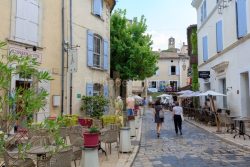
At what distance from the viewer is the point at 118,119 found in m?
14.7

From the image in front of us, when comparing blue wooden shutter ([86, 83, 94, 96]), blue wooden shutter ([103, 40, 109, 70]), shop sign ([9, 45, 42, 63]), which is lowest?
blue wooden shutter ([86, 83, 94, 96])

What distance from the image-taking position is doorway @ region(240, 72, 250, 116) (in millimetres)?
17750

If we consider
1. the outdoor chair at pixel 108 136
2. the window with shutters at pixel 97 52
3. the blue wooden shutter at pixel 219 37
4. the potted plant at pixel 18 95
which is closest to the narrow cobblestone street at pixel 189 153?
the outdoor chair at pixel 108 136

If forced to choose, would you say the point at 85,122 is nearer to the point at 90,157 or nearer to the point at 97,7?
the point at 90,157

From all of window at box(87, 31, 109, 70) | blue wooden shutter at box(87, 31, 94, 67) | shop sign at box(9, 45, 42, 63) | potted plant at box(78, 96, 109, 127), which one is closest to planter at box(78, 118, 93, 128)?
shop sign at box(9, 45, 42, 63)

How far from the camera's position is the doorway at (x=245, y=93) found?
17.8 m

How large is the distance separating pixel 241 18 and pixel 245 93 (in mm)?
3877

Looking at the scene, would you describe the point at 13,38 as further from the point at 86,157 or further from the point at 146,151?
the point at 86,157

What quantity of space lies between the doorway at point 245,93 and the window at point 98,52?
775 centimetres

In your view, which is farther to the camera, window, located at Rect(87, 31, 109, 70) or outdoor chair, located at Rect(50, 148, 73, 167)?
window, located at Rect(87, 31, 109, 70)

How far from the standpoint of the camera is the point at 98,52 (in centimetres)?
1998

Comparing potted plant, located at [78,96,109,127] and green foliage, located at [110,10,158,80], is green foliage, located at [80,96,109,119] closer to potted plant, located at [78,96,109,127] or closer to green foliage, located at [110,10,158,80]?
potted plant, located at [78,96,109,127]

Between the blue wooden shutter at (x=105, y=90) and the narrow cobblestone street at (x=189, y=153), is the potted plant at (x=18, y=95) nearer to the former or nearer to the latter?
the narrow cobblestone street at (x=189, y=153)

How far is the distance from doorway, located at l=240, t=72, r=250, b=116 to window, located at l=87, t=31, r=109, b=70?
775 cm
